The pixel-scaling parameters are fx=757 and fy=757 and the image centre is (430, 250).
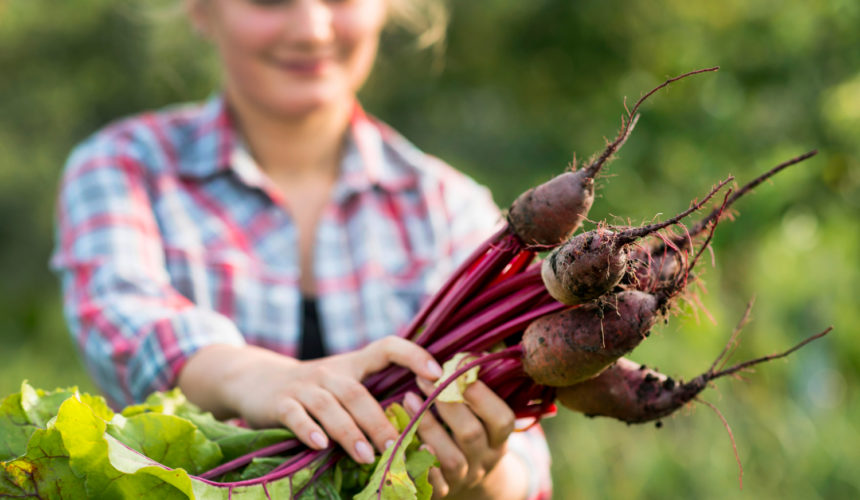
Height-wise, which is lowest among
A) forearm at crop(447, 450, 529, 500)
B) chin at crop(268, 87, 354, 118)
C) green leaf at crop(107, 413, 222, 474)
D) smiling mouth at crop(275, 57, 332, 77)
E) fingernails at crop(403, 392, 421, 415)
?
green leaf at crop(107, 413, 222, 474)

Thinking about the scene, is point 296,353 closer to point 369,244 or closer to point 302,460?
point 369,244

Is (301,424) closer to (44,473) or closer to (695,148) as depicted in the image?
(44,473)

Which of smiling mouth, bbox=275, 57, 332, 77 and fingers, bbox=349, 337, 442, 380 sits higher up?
smiling mouth, bbox=275, 57, 332, 77

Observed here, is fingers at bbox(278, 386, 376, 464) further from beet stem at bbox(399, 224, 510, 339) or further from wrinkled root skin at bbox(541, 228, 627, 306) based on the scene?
wrinkled root skin at bbox(541, 228, 627, 306)

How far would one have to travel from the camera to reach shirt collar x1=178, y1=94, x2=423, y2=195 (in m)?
2.14

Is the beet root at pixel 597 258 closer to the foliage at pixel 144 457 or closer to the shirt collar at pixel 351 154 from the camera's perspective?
the foliage at pixel 144 457

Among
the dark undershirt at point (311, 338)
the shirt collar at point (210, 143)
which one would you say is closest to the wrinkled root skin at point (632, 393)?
the dark undershirt at point (311, 338)

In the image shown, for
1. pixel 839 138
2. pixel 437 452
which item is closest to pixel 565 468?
pixel 839 138

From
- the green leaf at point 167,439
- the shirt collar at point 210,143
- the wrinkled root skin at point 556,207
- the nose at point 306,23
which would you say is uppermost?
the nose at point 306,23

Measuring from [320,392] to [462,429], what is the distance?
26 cm

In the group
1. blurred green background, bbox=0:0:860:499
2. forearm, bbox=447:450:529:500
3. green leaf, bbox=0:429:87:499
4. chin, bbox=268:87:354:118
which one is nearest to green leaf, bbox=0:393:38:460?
green leaf, bbox=0:429:87:499

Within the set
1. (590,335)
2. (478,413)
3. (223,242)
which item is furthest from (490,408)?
(223,242)

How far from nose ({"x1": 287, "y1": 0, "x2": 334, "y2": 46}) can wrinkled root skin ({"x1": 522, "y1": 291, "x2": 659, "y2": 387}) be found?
42.8 inches

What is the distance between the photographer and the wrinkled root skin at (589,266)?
112cm
